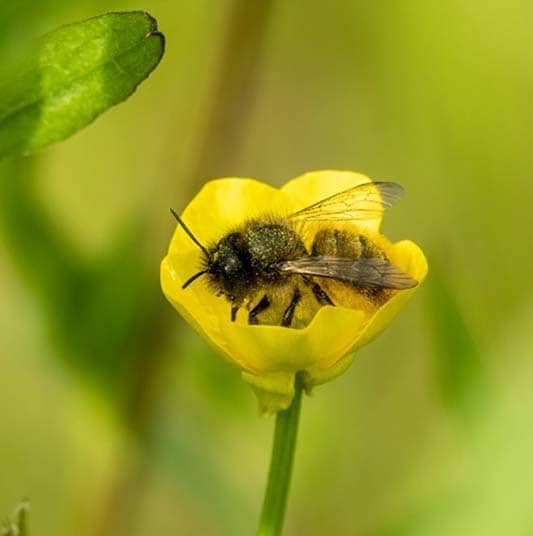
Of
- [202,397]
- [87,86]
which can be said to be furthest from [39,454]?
[87,86]

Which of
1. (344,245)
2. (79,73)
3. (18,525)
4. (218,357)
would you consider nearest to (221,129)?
(218,357)

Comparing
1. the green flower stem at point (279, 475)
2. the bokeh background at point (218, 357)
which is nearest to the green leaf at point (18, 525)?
the green flower stem at point (279, 475)

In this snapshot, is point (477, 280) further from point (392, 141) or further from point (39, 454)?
point (39, 454)

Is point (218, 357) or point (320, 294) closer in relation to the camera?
point (320, 294)

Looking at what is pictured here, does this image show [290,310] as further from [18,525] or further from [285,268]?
[18,525]

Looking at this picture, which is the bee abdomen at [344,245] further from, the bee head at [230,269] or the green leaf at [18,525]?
the green leaf at [18,525]

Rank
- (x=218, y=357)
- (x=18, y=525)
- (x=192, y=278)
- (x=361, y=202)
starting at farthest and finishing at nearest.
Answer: (x=218, y=357)
(x=361, y=202)
(x=192, y=278)
(x=18, y=525)

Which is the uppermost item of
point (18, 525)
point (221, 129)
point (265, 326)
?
point (221, 129)

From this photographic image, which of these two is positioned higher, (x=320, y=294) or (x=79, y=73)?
(x=79, y=73)

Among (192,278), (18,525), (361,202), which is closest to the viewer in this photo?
(18,525)
